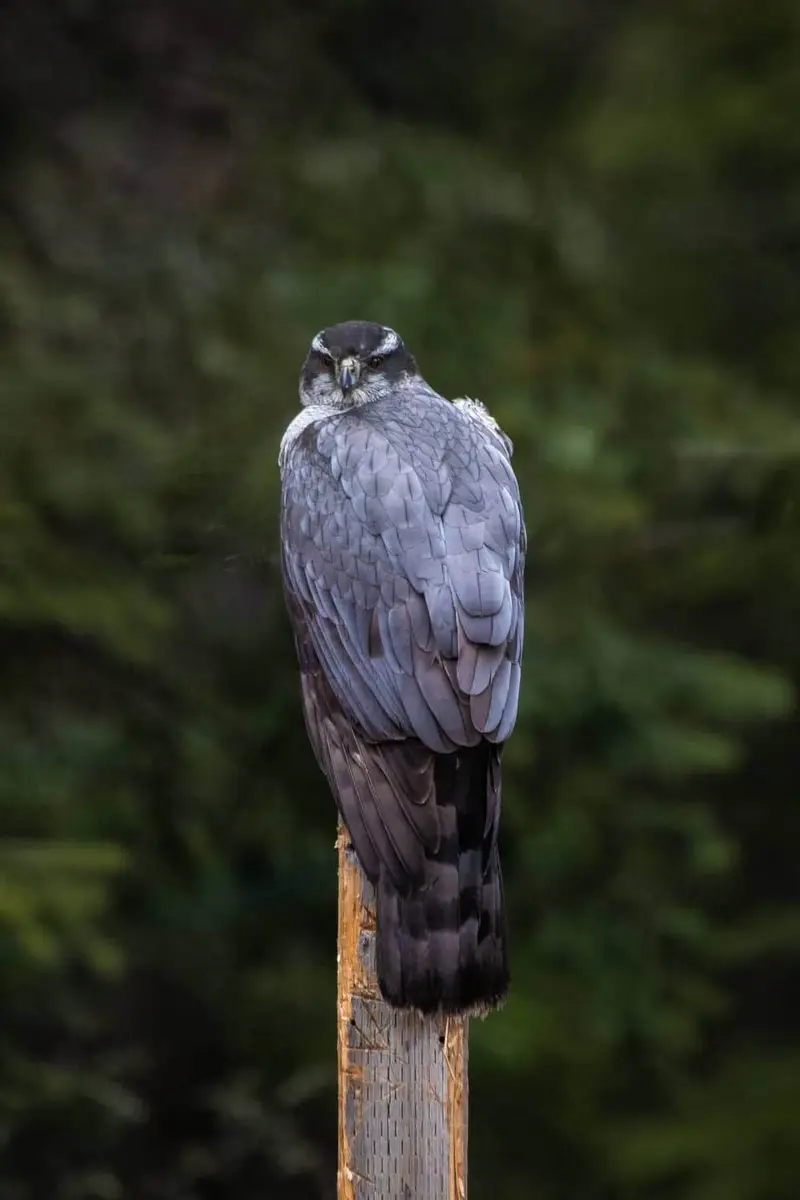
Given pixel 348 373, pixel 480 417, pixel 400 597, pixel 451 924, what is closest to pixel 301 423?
pixel 348 373

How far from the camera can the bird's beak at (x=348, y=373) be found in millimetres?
4762

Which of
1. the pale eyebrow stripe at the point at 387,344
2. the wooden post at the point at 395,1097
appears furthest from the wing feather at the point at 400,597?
the pale eyebrow stripe at the point at 387,344

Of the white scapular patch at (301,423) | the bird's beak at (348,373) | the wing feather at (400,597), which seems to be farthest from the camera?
the bird's beak at (348,373)

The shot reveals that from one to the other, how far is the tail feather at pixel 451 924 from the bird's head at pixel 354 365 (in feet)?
5.45

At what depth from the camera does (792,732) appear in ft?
26.7

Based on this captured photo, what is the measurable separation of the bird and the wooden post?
0.36 feet

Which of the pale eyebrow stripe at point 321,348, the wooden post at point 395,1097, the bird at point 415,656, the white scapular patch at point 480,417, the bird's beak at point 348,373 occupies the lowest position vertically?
the wooden post at point 395,1097

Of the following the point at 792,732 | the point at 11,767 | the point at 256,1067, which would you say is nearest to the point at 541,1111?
the point at 256,1067

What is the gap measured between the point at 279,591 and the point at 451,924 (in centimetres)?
272

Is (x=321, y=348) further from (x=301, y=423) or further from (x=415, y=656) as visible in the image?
(x=415, y=656)

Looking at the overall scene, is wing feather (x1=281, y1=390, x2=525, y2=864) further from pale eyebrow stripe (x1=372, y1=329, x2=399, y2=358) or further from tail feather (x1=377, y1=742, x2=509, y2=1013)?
pale eyebrow stripe (x1=372, y1=329, x2=399, y2=358)

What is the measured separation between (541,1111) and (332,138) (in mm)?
4012

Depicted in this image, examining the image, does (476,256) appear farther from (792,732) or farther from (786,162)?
(792,732)

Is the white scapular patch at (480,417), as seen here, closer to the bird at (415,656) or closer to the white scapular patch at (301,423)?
the bird at (415,656)
